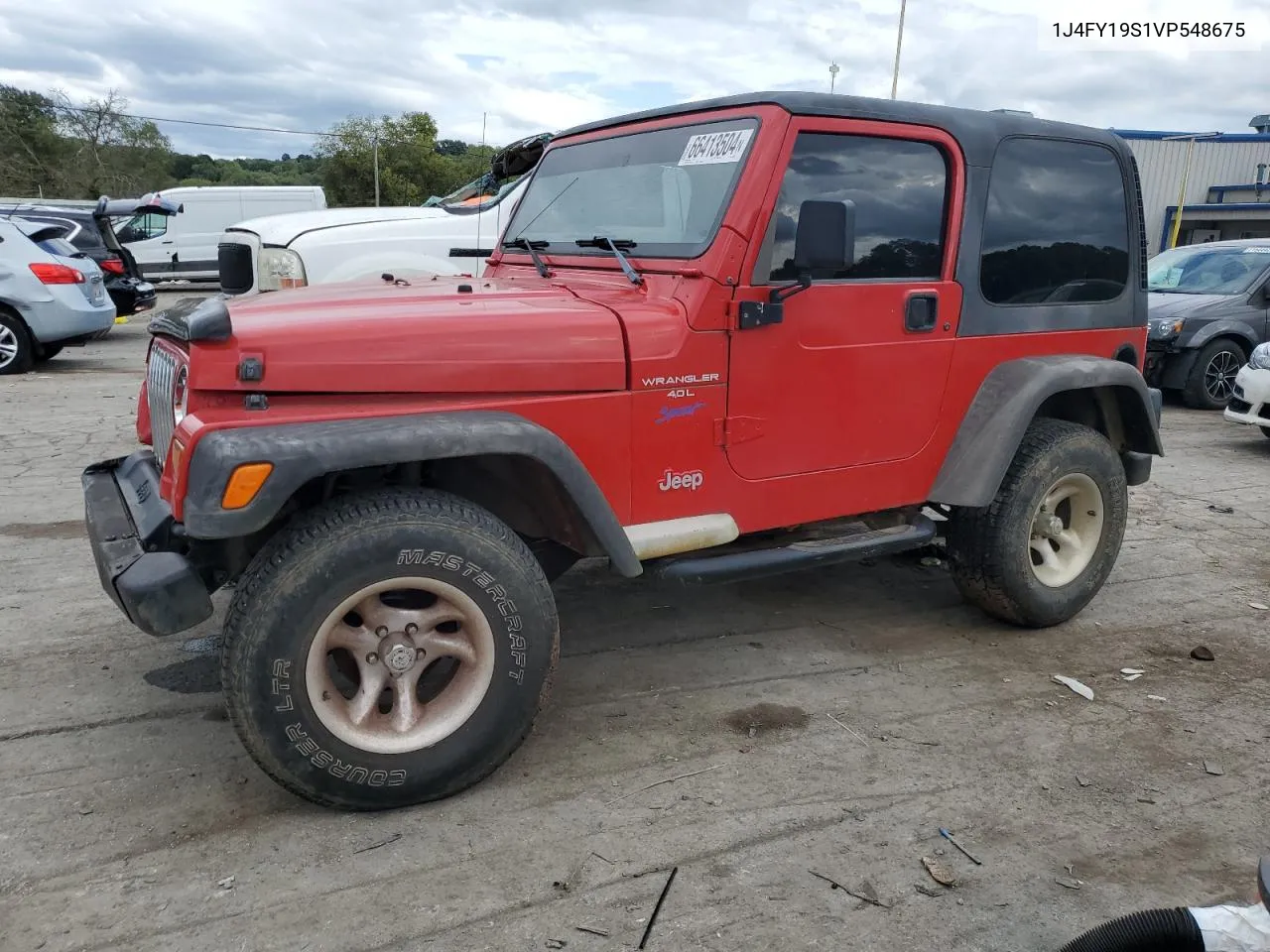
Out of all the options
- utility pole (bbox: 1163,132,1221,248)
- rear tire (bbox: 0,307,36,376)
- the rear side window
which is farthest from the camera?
utility pole (bbox: 1163,132,1221,248)

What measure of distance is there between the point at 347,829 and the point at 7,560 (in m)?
3.09

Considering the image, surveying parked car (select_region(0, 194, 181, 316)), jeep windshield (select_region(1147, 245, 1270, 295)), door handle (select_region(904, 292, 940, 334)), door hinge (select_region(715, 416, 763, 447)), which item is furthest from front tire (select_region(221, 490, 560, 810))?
parked car (select_region(0, 194, 181, 316))

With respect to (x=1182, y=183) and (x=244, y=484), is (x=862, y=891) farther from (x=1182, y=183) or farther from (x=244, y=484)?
(x=1182, y=183)

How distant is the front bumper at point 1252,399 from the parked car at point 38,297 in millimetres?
11570

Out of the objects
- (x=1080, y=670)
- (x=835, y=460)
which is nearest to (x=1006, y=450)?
(x=835, y=460)

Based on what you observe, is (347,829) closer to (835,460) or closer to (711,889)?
(711,889)

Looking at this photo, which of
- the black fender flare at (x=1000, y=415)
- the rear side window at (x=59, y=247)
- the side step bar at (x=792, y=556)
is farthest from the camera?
the rear side window at (x=59, y=247)

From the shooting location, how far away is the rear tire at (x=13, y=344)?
33.9ft

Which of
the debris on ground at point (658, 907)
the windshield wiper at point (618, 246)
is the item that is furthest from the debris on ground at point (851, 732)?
the windshield wiper at point (618, 246)

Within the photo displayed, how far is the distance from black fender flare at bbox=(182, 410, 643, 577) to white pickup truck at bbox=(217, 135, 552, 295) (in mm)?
4604

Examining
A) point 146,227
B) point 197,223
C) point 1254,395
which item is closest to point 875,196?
point 1254,395

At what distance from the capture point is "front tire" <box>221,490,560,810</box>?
2580 mm

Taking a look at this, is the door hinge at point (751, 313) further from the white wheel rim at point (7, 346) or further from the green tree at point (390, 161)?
the green tree at point (390, 161)

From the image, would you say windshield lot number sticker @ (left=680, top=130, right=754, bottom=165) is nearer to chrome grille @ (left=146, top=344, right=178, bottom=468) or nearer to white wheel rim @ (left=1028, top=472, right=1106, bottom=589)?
chrome grille @ (left=146, top=344, right=178, bottom=468)
